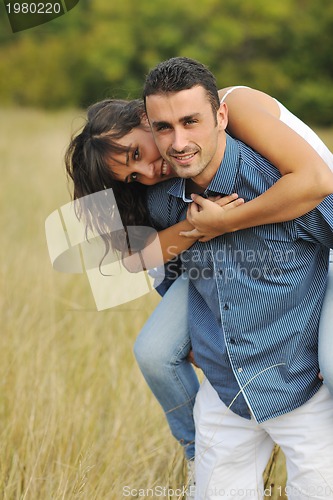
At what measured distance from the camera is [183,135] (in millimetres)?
2316

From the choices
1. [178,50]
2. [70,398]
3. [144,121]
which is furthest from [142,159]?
[178,50]

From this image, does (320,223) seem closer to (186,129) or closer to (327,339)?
(327,339)

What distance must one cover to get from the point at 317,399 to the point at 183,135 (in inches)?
39.8

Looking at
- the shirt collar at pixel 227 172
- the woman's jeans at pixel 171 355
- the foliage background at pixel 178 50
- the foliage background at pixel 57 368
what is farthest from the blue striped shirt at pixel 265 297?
the foliage background at pixel 178 50

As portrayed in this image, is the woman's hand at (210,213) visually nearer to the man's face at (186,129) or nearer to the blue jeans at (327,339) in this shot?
the man's face at (186,129)

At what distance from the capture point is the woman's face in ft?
8.59

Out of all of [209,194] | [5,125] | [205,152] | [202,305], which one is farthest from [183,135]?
[5,125]

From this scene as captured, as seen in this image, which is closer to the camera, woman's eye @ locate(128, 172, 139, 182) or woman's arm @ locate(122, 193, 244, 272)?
woman's arm @ locate(122, 193, 244, 272)

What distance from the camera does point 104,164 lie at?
2.71m

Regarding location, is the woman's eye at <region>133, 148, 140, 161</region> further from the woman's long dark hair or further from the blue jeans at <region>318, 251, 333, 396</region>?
the blue jeans at <region>318, 251, 333, 396</region>

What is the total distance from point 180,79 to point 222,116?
22 centimetres

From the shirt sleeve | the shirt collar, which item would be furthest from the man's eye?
the shirt sleeve

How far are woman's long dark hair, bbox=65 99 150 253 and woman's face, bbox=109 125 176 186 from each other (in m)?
0.02

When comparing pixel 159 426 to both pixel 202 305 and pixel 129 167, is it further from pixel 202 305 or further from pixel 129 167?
pixel 129 167
